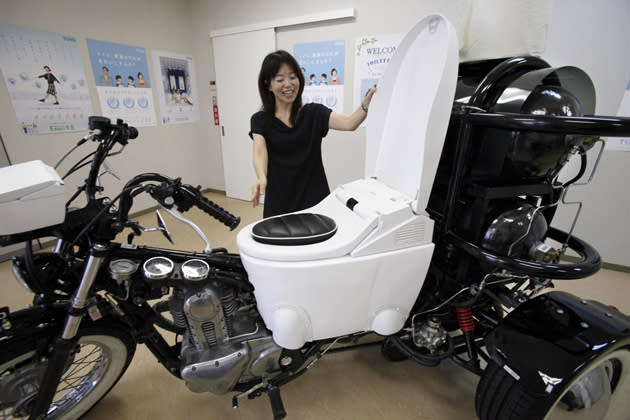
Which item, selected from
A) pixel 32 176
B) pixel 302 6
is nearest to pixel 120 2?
pixel 302 6

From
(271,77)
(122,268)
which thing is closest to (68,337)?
(122,268)

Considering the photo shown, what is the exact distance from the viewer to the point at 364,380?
56.0 inches

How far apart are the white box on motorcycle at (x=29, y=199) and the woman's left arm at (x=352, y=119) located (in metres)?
1.17

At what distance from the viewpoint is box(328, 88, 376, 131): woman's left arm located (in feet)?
4.70

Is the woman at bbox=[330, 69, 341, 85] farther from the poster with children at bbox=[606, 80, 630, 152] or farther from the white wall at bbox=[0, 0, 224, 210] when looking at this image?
the poster with children at bbox=[606, 80, 630, 152]

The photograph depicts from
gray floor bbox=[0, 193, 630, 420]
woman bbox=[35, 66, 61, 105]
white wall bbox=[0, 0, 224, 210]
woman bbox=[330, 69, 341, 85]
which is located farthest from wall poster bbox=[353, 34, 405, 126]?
woman bbox=[35, 66, 61, 105]

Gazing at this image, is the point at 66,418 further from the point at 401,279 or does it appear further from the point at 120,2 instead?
the point at 120,2

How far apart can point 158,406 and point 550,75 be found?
1991 mm

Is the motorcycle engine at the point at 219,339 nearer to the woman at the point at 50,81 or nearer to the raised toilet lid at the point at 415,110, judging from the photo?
the raised toilet lid at the point at 415,110

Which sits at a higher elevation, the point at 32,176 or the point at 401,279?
the point at 32,176

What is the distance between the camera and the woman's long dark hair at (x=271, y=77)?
136cm

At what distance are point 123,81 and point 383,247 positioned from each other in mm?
3479

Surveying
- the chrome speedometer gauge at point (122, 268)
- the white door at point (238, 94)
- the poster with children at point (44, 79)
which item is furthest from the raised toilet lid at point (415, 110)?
the poster with children at point (44, 79)

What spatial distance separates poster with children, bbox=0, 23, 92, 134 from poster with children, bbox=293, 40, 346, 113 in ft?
7.06
